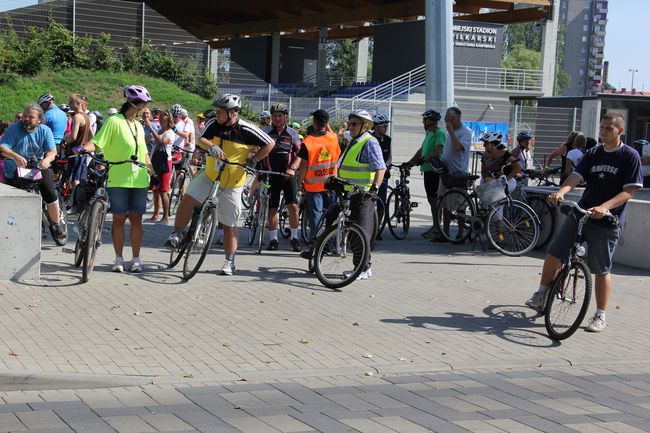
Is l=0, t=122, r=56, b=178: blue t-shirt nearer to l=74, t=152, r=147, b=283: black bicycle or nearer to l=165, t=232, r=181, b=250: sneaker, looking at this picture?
l=74, t=152, r=147, b=283: black bicycle

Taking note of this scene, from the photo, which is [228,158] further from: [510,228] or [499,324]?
[510,228]

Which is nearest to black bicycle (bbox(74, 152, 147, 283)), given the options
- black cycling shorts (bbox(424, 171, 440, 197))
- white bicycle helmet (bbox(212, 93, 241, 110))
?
white bicycle helmet (bbox(212, 93, 241, 110))

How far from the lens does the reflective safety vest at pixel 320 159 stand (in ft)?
39.7

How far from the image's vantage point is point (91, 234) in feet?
32.1

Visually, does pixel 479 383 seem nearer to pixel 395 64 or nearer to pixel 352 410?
pixel 352 410

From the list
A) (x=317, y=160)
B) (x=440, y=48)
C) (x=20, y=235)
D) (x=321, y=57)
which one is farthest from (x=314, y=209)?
(x=321, y=57)

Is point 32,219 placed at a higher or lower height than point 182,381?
higher

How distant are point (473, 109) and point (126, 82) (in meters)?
17.6

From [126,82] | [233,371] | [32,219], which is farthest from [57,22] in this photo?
[233,371]

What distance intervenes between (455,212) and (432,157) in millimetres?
936

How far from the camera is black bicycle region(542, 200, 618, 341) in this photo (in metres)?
8.44

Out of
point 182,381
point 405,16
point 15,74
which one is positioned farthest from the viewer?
point 405,16

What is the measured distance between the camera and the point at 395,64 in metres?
55.4

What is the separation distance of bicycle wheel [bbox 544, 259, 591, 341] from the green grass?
25897 millimetres
